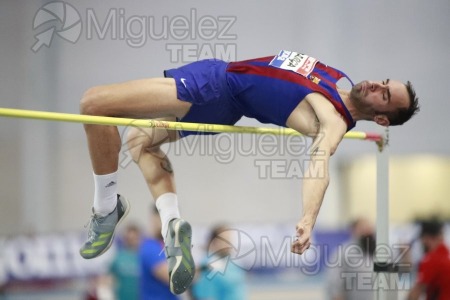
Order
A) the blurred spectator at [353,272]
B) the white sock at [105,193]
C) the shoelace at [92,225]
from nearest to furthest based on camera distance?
the white sock at [105,193] < the shoelace at [92,225] < the blurred spectator at [353,272]

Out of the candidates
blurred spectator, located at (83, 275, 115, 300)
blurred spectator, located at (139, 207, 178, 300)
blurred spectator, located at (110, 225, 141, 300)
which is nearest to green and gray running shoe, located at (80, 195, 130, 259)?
blurred spectator, located at (139, 207, 178, 300)

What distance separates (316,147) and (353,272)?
9.54 ft

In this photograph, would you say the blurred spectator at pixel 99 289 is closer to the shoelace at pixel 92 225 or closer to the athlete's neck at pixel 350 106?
the shoelace at pixel 92 225

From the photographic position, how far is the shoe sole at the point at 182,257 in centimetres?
437

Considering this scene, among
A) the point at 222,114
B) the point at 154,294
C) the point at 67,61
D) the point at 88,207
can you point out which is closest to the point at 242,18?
the point at 67,61

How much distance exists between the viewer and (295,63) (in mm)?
4199

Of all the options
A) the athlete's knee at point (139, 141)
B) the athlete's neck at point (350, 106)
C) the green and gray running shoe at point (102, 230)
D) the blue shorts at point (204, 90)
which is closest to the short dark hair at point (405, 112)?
the athlete's neck at point (350, 106)

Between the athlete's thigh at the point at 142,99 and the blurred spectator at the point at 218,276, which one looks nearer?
the athlete's thigh at the point at 142,99

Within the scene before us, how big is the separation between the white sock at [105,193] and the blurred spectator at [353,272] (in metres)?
2.57

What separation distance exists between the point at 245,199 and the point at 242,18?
2.33 meters

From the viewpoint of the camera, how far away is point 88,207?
Answer: 10.3 metres

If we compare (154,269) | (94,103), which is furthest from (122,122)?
(154,269)

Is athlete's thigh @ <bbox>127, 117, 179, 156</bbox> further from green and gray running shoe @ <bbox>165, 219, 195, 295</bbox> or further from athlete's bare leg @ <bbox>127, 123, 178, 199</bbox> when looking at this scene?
green and gray running shoe @ <bbox>165, 219, 195, 295</bbox>

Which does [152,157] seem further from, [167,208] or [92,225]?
[92,225]
